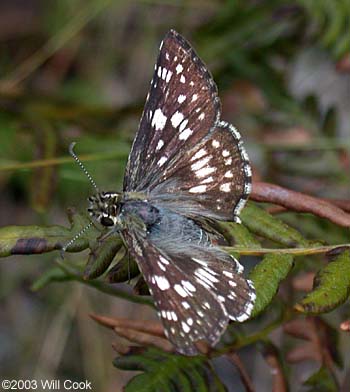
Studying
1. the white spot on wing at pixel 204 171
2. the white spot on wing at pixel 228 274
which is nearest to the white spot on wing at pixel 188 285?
the white spot on wing at pixel 228 274

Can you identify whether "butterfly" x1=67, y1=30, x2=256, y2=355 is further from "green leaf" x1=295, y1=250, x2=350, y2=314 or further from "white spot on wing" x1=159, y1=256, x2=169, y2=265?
"green leaf" x1=295, y1=250, x2=350, y2=314

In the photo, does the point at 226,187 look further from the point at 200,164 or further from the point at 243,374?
the point at 243,374

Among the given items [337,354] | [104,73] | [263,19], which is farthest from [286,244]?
[104,73]

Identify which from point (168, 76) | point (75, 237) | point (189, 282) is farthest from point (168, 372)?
point (168, 76)

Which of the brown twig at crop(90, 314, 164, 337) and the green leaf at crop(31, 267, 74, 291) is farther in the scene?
the green leaf at crop(31, 267, 74, 291)

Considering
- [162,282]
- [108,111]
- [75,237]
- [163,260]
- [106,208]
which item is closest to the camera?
[162,282]

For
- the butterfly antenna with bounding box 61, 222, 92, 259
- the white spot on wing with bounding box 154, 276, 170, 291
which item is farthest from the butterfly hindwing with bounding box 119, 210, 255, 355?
the butterfly antenna with bounding box 61, 222, 92, 259
